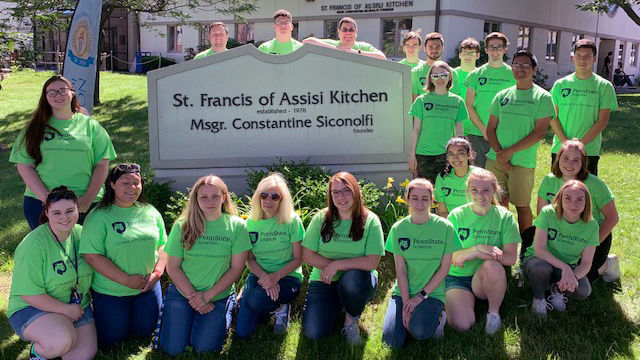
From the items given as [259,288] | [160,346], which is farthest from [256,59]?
[160,346]

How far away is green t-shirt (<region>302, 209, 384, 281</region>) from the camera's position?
11.3 ft

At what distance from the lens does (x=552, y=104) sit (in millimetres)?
4336

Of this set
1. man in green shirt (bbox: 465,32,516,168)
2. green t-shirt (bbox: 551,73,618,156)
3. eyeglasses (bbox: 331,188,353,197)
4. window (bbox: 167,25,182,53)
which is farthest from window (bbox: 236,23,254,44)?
eyeglasses (bbox: 331,188,353,197)

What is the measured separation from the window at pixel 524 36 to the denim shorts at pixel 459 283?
2112 cm

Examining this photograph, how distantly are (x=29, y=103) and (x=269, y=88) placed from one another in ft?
37.4

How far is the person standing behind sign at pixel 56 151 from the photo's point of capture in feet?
11.7

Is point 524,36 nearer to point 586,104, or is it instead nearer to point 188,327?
point 586,104

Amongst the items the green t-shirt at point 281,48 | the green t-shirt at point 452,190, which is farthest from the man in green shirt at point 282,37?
the green t-shirt at point 452,190

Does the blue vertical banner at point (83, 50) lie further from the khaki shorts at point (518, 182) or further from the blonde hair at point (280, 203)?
the khaki shorts at point (518, 182)

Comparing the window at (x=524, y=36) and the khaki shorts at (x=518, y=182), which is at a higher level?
the window at (x=524, y=36)

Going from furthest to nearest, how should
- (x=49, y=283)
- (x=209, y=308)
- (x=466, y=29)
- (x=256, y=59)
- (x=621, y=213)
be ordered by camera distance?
(x=466, y=29) → (x=621, y=213) → (x=256, y=59) → (x=209, y=308) → (x=49, y=283)

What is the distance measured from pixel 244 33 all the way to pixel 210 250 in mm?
21674

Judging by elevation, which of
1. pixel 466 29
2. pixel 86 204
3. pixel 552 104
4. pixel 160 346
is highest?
pixel 466 29

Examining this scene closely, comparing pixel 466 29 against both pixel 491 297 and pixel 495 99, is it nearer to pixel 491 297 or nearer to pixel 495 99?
pixel 495 99
